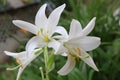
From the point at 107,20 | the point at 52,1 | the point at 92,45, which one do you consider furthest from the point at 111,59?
the point at 92,45

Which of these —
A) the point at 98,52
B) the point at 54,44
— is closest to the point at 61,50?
the point at 54,44

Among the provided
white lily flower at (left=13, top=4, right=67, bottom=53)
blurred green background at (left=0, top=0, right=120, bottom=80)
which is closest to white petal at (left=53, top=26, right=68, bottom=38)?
white lily flower at (left=13, top=4, right=67, bottom=53)

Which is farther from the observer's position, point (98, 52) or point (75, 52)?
point (98, 52)

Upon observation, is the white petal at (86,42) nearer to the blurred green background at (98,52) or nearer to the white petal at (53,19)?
the white petal at (53,19)

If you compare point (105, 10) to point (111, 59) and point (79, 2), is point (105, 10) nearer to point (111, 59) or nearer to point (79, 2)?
point (79, 2)

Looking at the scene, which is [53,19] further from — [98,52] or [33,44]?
[98,52]

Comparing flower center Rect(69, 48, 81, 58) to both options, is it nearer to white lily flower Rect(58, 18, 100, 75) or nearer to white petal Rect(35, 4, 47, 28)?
white lily flower Rect(58, 18, 100, 75)

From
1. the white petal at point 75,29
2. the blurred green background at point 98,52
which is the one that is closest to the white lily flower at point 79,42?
the white petal at point 75,29
